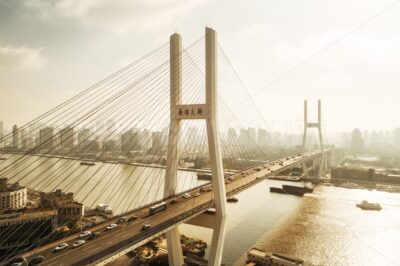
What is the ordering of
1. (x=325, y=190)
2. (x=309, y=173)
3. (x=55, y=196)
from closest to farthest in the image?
1. (x=55, y=196)
2. (x=325, y=190)
3. (x=309, y=173)

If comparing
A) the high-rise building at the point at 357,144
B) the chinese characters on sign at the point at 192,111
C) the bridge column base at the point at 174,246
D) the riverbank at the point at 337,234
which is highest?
the chinese characters on sign at the point at 192,111

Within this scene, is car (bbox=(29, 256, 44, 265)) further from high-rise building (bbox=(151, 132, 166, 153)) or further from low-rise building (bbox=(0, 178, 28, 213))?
low-rise building (bbox=(0, 178, 28, 213))

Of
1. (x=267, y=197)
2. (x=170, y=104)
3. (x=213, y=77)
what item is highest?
(x=213, y=77)

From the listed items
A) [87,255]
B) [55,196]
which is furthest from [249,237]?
[55,196]

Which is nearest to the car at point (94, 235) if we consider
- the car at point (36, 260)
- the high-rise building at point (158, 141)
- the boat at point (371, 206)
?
the car at point (36, 260)

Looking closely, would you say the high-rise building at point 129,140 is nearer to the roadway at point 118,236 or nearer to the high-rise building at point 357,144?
the roadway at point 118,236

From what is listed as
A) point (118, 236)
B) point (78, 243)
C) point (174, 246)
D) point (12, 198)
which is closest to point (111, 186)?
point (12, 198)

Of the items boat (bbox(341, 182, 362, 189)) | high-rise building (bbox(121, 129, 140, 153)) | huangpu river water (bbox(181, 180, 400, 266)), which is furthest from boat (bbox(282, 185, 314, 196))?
high-rise building (bbox(121, 129, 140, 153))

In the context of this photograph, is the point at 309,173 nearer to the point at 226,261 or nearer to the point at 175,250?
the point at 226,261
